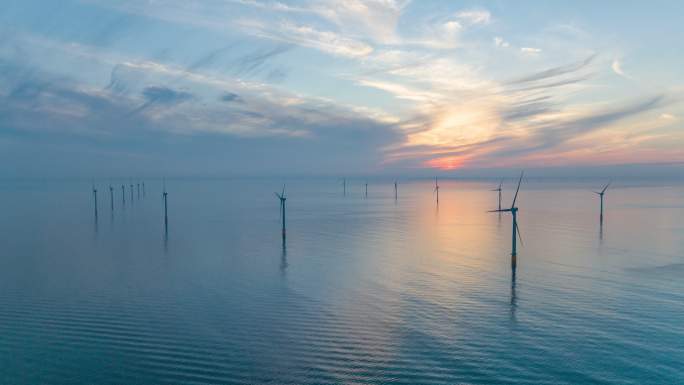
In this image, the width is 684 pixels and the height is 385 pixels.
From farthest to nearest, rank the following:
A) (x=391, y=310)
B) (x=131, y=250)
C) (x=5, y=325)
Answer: (x=131, y=250), (x=391, y=310), (x=5, y=325)

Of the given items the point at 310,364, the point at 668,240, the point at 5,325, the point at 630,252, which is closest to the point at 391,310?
the point at 310,364

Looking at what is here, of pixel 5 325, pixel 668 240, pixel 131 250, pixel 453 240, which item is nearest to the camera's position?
pixel 5 325

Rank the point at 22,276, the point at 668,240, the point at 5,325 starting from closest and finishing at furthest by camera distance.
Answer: the point at 5,325
the point at 22,276
the point at 668,240

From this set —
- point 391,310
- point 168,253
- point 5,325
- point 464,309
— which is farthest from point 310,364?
point 168,253

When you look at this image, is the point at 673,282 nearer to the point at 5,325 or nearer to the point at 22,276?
the point at 5,325

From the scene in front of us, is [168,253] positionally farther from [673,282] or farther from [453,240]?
[673,282]

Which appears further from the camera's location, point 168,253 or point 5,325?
point 168,253
